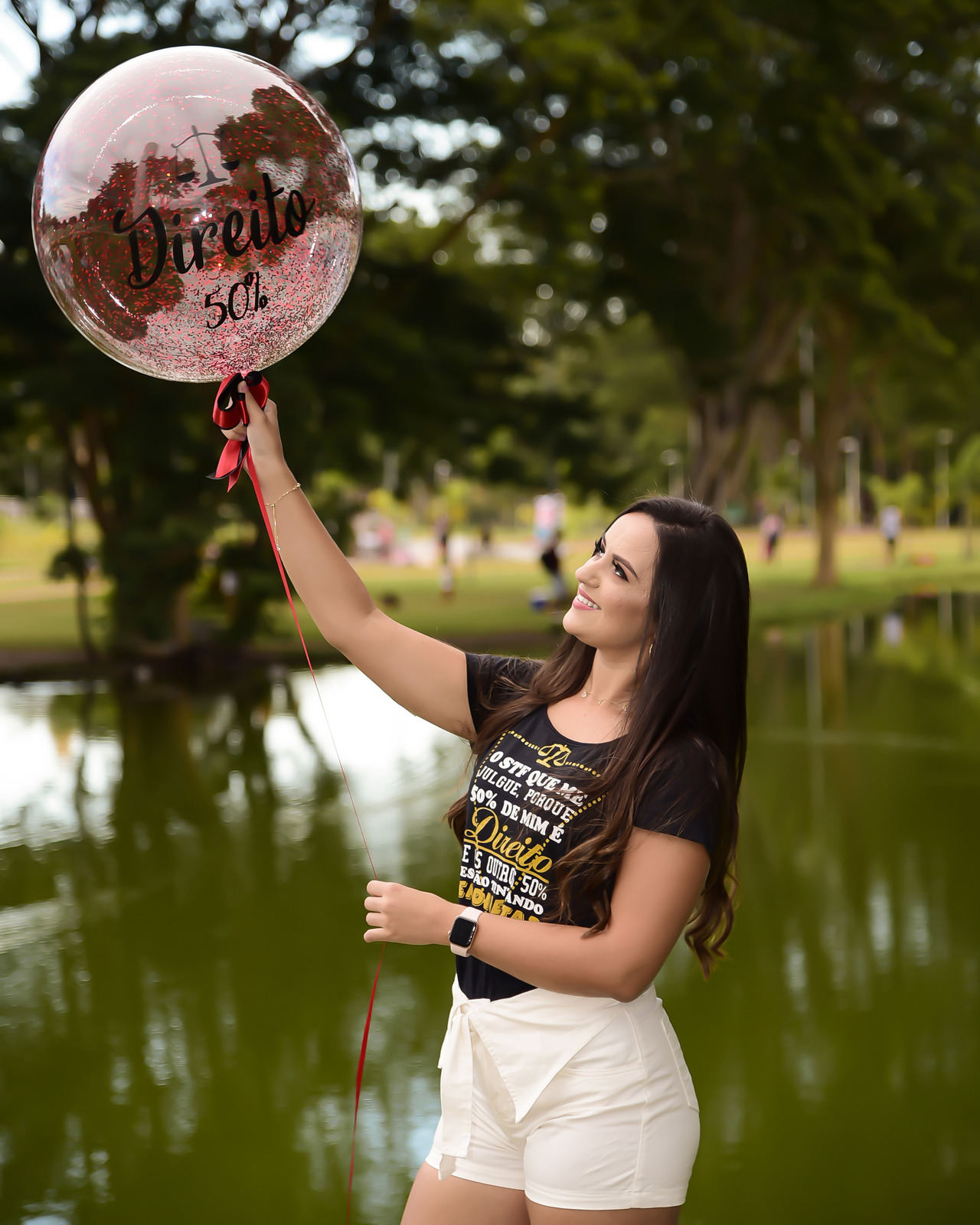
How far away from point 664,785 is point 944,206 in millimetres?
19833

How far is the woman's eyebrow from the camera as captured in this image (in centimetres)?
195

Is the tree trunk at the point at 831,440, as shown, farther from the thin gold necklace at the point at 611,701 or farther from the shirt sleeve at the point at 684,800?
the shirt sleeve at the point at 684,800

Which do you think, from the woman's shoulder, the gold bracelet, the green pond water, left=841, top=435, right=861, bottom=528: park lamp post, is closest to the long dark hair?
the woman's shoulder

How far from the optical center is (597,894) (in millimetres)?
1873

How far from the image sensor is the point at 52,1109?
13.2 ft

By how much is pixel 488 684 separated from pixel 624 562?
39 centimetres

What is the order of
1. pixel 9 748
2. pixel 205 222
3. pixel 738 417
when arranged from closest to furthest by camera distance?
pixel 205 222, pixel 9 748, pixel 738 417

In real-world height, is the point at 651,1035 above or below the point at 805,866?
above

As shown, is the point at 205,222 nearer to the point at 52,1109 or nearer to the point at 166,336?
the point at 166,336

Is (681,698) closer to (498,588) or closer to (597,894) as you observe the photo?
(597,894)

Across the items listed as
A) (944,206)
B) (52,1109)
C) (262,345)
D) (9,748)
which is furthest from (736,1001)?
(944,206)

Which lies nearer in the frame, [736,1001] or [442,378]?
[736,1001]

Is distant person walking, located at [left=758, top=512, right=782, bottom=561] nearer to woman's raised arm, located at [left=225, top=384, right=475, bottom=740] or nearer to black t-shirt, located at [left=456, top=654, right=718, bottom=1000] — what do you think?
woman's raised arm, located at [left=225, top=384, right=475, bottom=740]

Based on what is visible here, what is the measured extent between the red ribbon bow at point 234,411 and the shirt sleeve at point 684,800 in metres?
0.84
